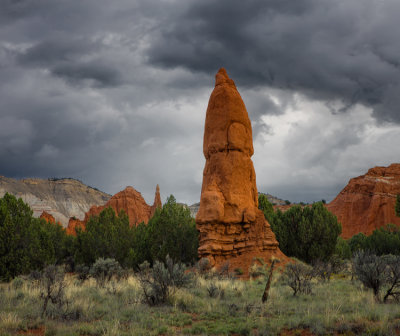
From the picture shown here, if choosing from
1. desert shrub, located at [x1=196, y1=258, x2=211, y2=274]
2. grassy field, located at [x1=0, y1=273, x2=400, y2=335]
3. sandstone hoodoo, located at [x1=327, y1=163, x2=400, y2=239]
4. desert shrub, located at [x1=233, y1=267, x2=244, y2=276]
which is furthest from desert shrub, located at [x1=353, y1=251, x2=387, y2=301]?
sandstone hoodoo, located at [x1=327, y1=163, x2=400, y2=239]

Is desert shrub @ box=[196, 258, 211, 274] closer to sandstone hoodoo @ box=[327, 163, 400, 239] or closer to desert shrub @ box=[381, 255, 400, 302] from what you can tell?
desert shrub @ box=[381, 255, 400, 302]

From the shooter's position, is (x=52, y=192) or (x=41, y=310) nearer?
(x=41, y=310)

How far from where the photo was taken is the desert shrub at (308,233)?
95.2 feet

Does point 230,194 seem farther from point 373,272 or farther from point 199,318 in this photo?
point 199,318

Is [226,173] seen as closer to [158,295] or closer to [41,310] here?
[158,295]

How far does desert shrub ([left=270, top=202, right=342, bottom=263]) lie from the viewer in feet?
95.2

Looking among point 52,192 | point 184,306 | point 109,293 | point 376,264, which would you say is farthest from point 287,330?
point 52,192

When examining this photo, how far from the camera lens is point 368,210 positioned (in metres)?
69.4

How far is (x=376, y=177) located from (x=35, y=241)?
74.8 metres

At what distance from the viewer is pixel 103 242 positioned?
2594cm

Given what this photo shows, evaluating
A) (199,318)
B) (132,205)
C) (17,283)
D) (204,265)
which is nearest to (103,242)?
(204,265)

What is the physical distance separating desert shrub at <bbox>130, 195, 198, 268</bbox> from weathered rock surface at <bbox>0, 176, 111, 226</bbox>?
3025 inches

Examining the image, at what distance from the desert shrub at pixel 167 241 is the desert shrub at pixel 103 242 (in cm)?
127

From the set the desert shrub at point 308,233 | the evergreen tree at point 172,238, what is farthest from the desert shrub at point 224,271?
the desert shrub at point 308,233
